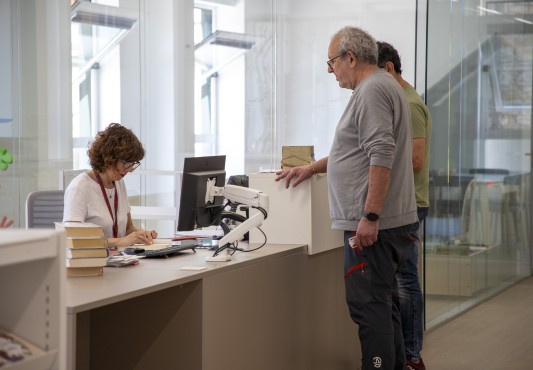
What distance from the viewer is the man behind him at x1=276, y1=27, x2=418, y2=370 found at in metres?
3.38

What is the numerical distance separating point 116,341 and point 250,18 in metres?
4.68

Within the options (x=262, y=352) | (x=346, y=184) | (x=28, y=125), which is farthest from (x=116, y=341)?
(x=28, y=125)

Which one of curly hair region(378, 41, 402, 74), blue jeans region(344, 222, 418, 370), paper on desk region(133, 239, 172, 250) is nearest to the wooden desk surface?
paper on desk region(133, 239, 172, 250)

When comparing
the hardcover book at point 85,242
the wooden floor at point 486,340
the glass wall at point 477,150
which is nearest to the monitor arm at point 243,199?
the hardcover book at point 85,242

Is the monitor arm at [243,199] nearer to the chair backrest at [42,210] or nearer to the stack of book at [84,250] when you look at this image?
the stack of book at [84,250]

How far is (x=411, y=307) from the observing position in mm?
4367

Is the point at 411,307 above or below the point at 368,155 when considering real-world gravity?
below

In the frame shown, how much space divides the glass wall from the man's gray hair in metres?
2.18

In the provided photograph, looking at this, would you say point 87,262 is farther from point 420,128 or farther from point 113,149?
point 420,128

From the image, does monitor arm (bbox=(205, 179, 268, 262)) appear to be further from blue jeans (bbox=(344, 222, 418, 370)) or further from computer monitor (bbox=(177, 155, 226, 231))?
blue jeans (bbox=(344, 222, 418, 370))

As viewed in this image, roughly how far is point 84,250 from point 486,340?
3.28 metres

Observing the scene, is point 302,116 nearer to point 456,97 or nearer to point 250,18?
point 250,18

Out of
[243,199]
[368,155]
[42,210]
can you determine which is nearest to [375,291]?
[368,155]

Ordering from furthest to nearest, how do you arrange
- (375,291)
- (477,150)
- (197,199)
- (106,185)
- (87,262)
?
(477,150) → (106,185) → (197,199) → (375,291) → (87,262)
